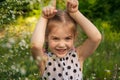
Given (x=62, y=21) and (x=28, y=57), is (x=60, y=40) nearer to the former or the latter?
(x=62, y=21)

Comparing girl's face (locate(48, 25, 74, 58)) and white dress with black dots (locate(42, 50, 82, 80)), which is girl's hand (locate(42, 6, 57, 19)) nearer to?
girl's face (locate(48, 25, 74, 58))

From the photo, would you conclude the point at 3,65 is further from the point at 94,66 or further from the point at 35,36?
the point at 94,66

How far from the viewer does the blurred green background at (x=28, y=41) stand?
2.91m

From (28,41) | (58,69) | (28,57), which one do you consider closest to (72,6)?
(58,69)

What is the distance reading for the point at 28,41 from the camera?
4160 mm

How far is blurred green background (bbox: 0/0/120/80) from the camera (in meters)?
2.91

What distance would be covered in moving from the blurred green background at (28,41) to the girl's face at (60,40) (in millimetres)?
152

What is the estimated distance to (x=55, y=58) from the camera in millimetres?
3158

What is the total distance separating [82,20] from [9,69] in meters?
0.56

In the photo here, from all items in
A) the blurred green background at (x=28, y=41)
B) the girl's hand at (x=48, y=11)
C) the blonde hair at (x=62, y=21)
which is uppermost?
the girl's hand at (x=48, y=11)

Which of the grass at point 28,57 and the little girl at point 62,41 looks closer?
the grass at point 28,57

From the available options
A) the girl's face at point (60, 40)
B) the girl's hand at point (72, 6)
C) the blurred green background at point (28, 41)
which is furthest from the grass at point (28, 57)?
the girl's hand at point (72, 6)

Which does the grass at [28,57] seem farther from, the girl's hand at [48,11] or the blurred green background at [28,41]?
the girl's hand at [48,11]

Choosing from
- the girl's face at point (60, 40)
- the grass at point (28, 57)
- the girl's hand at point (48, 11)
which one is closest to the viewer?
the grass at point (28, 57)
